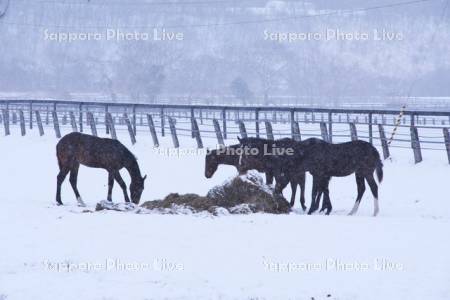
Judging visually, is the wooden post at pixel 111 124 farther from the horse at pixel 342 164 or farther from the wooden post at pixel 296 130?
the horse at pixel 342 164

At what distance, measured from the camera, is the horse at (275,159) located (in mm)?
15211

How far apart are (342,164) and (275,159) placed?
150 centimetres

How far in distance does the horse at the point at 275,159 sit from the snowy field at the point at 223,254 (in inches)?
32.0

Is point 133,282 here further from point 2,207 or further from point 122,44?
point 122,44

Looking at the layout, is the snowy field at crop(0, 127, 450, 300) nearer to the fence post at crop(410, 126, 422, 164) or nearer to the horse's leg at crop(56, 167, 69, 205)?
the horse's leg at crop(56, 167, 69, 205)

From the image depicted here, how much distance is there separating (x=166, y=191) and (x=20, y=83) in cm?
14934

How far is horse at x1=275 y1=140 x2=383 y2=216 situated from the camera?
14219mm

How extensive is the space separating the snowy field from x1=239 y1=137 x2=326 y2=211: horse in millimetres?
813

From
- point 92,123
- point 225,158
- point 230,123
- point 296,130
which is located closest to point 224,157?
point 225,158

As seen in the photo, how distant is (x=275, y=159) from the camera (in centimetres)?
1534

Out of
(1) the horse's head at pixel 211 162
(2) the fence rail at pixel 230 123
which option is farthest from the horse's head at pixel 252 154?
(2) the fence rail at pixel 230 123

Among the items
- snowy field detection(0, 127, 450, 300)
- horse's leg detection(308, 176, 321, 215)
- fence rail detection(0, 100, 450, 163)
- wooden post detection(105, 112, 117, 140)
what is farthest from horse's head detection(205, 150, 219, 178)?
wooden post detection(105, 112, 117, 140)

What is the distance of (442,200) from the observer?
1605 centimetres

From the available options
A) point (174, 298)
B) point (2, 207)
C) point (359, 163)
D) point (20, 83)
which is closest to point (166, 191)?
point (2, 207)
